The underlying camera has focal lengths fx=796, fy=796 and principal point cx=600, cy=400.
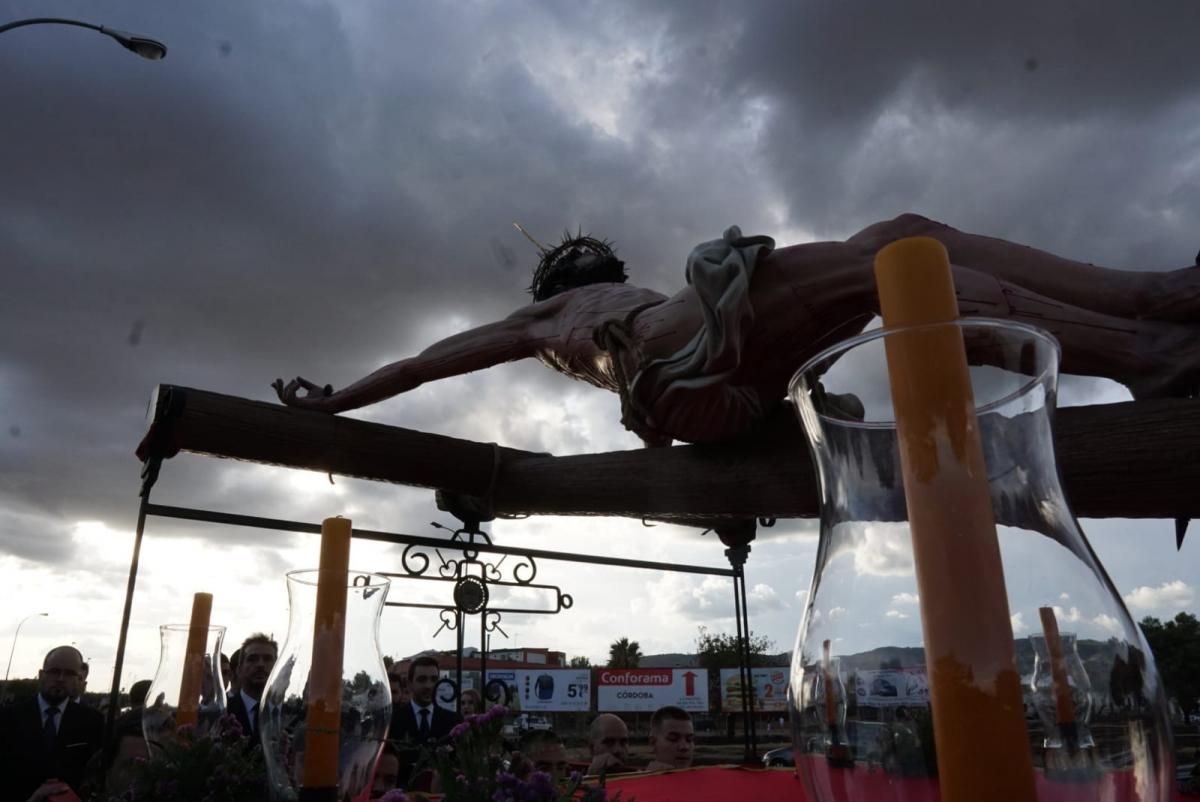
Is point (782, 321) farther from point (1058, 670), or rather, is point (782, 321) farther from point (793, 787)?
point (1058, 670)

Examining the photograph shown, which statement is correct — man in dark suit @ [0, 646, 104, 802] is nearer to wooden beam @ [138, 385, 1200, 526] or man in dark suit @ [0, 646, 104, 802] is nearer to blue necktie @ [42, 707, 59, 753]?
blue necktie @ [42, 707, 59, 753]

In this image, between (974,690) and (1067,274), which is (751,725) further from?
(974,690)

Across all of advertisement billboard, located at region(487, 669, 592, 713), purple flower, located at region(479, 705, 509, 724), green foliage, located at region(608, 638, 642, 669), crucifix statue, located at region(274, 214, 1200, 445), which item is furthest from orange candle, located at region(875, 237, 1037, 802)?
green foliage, located at region(608, 638, 642, 669)

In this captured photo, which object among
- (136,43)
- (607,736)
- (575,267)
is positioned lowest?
(607,736)

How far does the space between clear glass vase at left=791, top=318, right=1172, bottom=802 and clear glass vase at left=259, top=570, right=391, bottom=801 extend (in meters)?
0.76

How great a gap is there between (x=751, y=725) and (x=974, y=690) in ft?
10.5

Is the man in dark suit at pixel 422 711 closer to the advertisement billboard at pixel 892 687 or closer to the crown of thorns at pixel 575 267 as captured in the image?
the crown of thorns at pixel 575 267

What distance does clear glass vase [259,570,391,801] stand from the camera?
1053 mm

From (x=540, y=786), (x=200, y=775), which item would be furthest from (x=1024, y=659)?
(x=200, y=775)

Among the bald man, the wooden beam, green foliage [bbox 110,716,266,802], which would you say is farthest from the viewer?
the bald man

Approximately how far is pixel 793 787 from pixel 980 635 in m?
1.50

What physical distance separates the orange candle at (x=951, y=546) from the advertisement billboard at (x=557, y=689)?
31358mm

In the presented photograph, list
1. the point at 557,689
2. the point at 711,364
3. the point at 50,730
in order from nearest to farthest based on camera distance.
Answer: the point at 711,364, the point at 50,730, the point at 557,689

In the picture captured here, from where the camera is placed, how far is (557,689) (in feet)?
104
